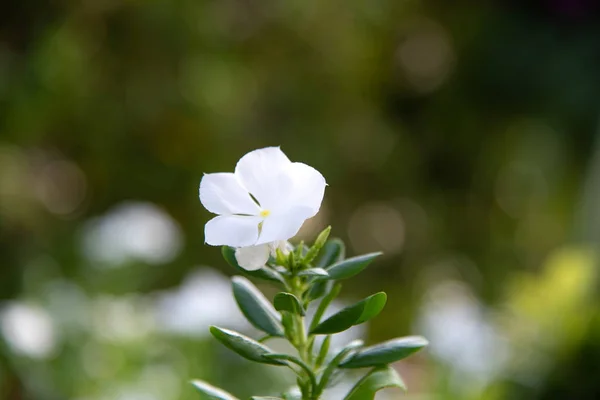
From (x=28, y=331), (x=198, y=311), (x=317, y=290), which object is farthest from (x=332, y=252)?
(x=28, y=331)

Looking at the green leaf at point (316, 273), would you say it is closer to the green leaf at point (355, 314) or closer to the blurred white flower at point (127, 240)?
the green leaf at point (355, 314)

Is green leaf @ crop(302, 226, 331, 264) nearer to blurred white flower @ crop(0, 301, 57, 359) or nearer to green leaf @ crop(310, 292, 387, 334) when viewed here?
green leaf @ crop(310, 292, 387, 334)

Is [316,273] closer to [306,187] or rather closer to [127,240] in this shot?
[306,187]

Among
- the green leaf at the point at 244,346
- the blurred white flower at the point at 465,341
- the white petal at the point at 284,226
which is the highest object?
the blurred white flower at the point at 465,341

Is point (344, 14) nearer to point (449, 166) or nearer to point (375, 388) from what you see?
point (449, 166)

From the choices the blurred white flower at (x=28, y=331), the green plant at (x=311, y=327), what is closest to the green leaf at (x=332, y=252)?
the green plant at (x=311, y=327)

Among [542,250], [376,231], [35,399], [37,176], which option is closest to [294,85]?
[376,231]

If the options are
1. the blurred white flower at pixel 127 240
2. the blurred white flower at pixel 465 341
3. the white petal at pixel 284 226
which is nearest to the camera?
the white petal at pixel 284 226
